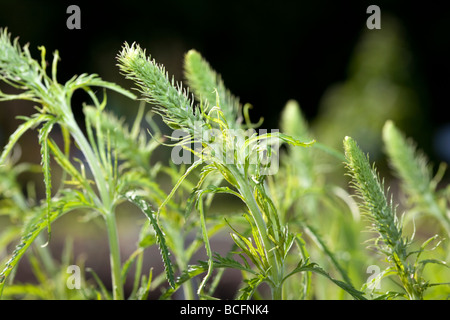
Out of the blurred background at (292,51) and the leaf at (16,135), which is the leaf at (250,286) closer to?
the leaf at (16,135)

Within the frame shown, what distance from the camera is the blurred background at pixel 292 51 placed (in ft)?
12.3

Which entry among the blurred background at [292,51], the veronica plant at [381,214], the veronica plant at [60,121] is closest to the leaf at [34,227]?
the veronica plant at [60,121]

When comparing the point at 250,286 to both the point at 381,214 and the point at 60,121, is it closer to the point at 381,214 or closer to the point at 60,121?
the point at 381,214

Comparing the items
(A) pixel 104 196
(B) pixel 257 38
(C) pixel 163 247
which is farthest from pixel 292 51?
(C) pixel 163 247

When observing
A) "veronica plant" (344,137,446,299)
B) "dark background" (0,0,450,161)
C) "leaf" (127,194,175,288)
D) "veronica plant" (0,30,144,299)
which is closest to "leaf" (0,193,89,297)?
"veronica plant" (0,30,144,299)

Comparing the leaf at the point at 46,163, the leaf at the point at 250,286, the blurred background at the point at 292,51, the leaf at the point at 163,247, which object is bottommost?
the leaf at the point at 250,286

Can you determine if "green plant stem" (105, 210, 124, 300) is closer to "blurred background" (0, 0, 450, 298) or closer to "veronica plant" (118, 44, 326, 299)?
"veronica plant" (118, 44, 326, 299)

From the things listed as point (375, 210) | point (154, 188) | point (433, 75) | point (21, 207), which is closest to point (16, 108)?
point (21, 207)

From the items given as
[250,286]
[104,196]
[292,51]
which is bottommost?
[250,286]

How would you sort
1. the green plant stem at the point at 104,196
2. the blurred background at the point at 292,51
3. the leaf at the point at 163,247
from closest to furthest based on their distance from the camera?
the leaf at the point at 163,247, the green plant stem at the point at 104,196, the blurred background at the point at 292,51

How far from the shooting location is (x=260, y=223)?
1.45ft

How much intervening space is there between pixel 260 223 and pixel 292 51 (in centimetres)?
442

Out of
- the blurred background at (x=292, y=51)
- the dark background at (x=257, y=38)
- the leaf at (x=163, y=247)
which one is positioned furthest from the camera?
the dark background at (x=257, y=38)
